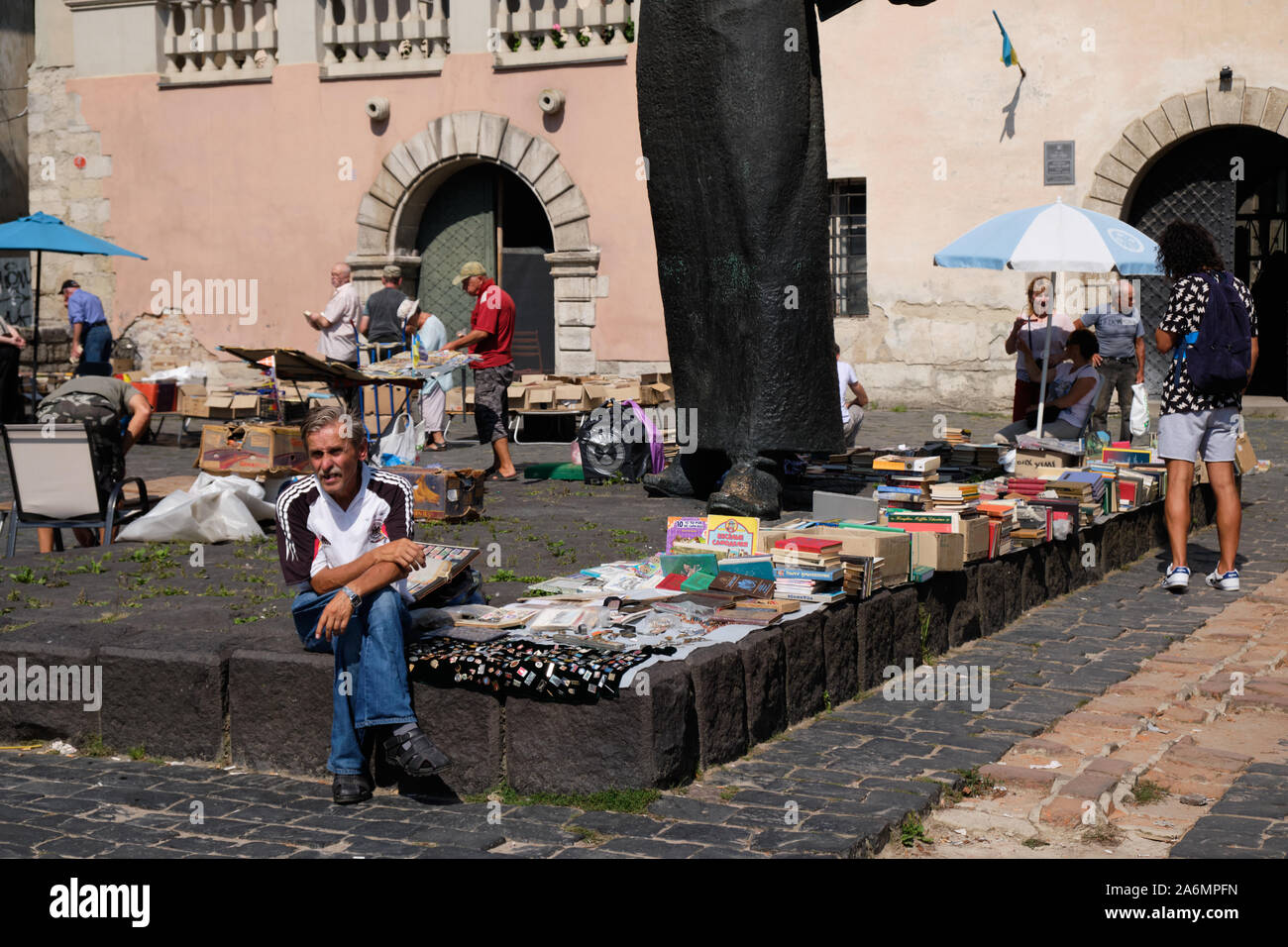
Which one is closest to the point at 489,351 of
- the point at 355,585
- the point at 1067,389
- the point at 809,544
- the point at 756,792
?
the point at 1067,389

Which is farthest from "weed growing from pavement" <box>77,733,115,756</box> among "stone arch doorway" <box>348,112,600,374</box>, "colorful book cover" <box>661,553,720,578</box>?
"stone arch doorway" <box>348,112,600,374</box>

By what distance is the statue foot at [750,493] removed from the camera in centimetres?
729

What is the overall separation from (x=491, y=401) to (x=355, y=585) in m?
7.03

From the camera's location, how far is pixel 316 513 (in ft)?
15.6

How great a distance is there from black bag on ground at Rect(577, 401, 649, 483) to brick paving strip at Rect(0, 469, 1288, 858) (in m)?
3.62

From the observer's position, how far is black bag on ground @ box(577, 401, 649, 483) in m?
9.43

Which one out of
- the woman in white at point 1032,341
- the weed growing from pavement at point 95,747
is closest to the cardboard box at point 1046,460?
the woman in white at point 1032,341

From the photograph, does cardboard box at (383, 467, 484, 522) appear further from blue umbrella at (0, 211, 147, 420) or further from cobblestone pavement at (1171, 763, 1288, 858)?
blue umbrella at (0, 211, 147, 420)

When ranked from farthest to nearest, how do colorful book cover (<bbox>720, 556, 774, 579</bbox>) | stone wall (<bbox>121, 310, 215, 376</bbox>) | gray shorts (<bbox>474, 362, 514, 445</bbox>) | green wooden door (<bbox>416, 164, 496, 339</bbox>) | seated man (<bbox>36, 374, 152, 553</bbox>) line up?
stone wall (<bbox>121, 310, 215, 376</bbox>), green wooden door (<bbox>416, 164, 496, 339</bbox>), gray shorts (<bbox>474, 362, 514, 445</bbox>), seated man (<bbox>36, 374, 152, 553</bbox>), colorful book cover (<bbox>720, 556, 774, 579</bbox>)

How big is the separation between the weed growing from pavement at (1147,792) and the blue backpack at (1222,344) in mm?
3279

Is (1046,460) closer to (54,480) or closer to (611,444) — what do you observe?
(611,444)

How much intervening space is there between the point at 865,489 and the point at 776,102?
2063mm

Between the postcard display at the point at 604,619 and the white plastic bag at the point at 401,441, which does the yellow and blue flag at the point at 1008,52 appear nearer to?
the white plastic bag at the point at 401,441

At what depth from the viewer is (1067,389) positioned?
10.7m
